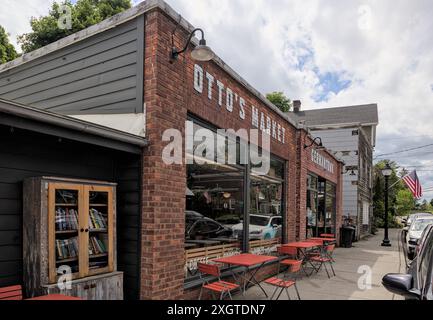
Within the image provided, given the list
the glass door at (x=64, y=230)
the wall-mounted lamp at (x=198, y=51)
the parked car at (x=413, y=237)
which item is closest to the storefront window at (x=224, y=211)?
the wall-mounted lamp at (x=198, y=51)

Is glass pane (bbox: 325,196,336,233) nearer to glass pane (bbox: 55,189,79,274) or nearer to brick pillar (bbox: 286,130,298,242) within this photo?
brick pillar (bbox: 286,130,298,242)

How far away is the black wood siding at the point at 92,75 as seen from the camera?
5.15 meters

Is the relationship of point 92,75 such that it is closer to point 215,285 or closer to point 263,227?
point 215,285

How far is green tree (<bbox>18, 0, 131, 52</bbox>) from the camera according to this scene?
19.7 meters

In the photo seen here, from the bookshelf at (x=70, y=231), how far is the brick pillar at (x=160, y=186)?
1.44ft

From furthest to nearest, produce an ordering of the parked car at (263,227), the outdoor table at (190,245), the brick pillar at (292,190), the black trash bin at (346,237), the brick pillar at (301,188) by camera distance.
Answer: the black trash bin at (346,237)
the brick pillar at (301,188)
the brick pillar at (292,190)
the parked car at (263,227)
the outdoor table at (190,245)

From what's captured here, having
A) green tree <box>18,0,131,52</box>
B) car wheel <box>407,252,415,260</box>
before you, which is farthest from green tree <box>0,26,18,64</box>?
car wheel <box>407,252,415,260</box>

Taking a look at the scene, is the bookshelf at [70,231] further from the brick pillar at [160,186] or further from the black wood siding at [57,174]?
the brick pillar at [160,186]

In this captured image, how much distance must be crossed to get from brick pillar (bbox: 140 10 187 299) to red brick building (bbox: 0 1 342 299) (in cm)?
1

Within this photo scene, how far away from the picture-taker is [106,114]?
541 cm

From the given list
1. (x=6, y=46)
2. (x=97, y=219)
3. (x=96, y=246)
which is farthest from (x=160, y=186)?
(x=6, y=46)

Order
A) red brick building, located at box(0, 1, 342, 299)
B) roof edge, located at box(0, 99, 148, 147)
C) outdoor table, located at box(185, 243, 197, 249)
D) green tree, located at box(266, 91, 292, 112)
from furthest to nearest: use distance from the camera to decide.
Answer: green tree, located at box(266, 91, 292, 112) < outdoor table, located at box(185, 243, 197, 249) < red brick building, located at box(0, 1, 342, 299) < roof edge, located at box(0, 99, 148, 147)
